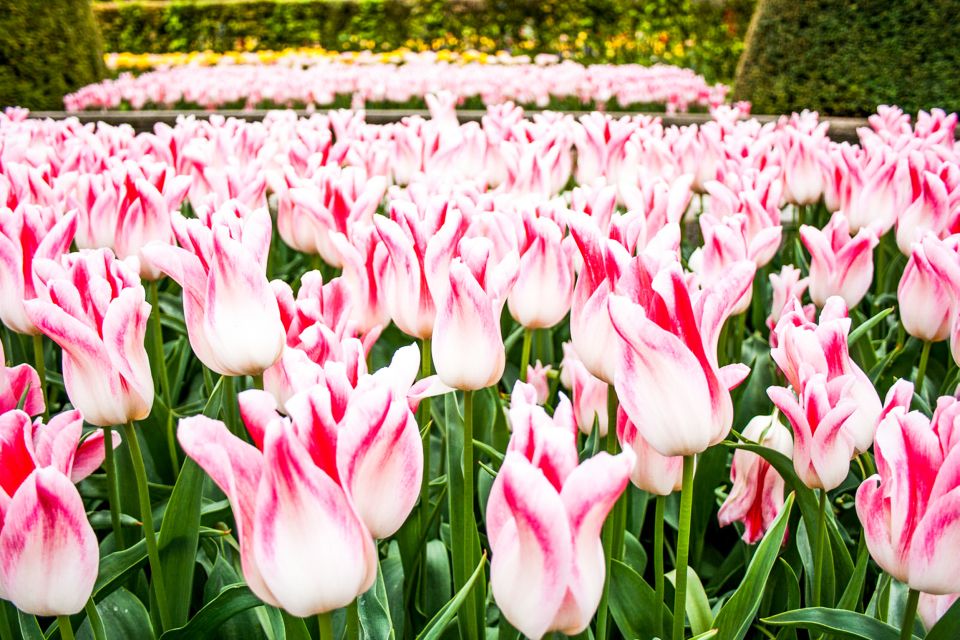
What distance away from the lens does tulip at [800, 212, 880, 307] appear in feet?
6.00

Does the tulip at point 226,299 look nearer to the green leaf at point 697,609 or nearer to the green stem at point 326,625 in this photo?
the green stem at point 326,625

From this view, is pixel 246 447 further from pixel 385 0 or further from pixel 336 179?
pixel 385 0

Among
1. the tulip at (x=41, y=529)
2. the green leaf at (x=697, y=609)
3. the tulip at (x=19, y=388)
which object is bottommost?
the green leaf at (x=697, y=609)

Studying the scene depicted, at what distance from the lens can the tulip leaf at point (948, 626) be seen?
1086 mm

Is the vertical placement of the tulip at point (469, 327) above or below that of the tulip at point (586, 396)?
above

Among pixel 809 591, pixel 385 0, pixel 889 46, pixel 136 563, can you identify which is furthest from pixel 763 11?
pixel 385 0

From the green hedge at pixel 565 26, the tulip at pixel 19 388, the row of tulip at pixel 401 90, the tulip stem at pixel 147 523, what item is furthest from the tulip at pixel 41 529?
the green hedge at pixel 565 26

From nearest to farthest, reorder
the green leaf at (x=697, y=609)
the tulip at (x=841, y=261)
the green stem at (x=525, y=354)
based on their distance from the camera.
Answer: the green leaf at (x=697, y=609) < the green stem at (x=525, y=354) < the tulip at (x=841, y=261)

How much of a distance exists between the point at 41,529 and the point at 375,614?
0.46 metres

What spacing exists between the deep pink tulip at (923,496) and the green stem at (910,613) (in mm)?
33

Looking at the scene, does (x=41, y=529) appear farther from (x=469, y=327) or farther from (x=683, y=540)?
(x=683, y=540)

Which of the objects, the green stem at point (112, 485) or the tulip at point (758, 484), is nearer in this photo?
the green stem at point (112, 485)

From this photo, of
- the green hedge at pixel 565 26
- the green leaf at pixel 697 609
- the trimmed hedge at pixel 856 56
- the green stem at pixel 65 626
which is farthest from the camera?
the green hedge at pixel 565 26

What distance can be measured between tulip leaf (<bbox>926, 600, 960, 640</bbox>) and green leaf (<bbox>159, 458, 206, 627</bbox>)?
98 cm
